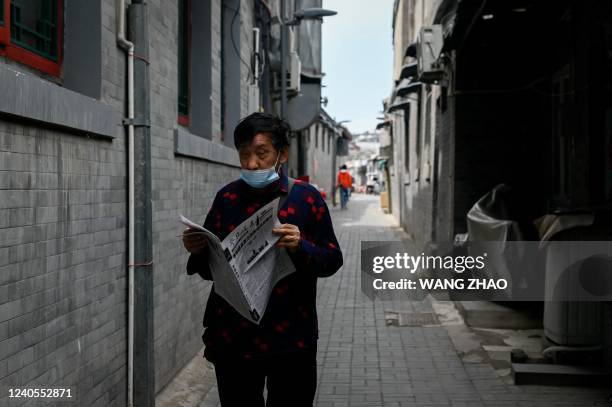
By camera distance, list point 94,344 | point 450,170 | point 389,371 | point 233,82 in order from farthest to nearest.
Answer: point 450,170, point 233,82, point 389,371, point 94,344

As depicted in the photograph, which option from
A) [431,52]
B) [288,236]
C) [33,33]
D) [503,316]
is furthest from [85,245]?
[431,52]

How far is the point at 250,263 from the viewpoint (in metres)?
2.99

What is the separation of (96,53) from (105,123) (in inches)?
17.3

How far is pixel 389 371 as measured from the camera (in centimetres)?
659

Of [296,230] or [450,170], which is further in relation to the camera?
[450,170]

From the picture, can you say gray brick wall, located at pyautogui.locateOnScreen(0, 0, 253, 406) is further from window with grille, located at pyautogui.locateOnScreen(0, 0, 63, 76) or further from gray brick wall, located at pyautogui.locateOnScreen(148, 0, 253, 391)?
window with grille, located at pyautogui.locateOnScreen(0, 0, 63, 76)

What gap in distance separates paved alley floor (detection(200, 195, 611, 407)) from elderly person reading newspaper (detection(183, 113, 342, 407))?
8.71 feet

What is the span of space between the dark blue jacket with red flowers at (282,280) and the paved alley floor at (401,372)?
8.95ft

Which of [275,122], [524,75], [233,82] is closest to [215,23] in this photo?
[233,82]

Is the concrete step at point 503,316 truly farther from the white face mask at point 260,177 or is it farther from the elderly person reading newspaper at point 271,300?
the white face mask at point 260,177

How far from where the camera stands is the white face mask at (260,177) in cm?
312

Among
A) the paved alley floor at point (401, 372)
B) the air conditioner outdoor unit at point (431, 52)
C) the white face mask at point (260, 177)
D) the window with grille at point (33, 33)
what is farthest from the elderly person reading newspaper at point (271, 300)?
the air conditioner outdoor unit at point (431, 52)

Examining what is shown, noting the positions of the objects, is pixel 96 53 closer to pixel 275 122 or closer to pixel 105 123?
pixel 105 123

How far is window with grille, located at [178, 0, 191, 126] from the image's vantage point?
7.52 m
